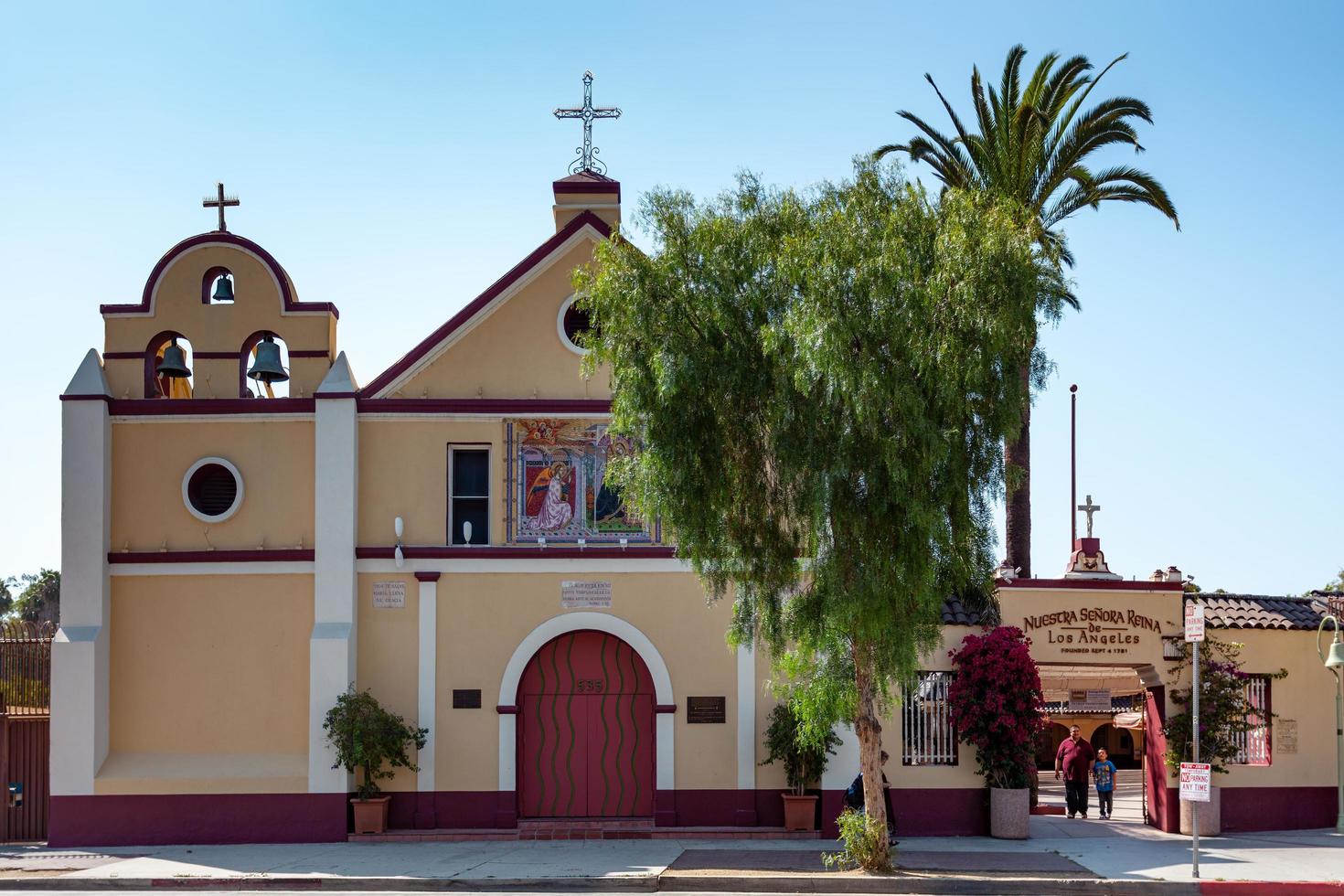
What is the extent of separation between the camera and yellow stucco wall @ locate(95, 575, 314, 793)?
19.5 metres

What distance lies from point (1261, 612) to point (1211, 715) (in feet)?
7.08

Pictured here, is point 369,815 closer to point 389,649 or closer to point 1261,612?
point 389,649

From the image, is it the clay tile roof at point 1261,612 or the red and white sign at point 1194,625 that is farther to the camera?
the clay tile roof at point 1261,612

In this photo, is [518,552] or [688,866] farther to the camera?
[518,552]

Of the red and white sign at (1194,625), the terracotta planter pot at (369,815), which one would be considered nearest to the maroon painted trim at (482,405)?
the terracotta planter pot at (369,815)

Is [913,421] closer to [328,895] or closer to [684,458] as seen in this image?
[684,458]

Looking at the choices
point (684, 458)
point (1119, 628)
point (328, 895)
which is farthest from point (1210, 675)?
point (328, 895)

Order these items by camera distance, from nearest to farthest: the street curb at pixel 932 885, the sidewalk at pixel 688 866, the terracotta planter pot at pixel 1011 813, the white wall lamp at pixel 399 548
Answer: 1. the street curb at pixel 932 885
2. the sidewalk at pixel 688 866
3. the terracotta planter pot at pixel 1011 813
4. the white wall lamp at pixel 399 548

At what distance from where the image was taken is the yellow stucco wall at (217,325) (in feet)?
66.2

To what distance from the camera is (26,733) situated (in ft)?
64.6

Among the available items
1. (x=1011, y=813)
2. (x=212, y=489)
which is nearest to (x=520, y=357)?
(x=212, y=489)

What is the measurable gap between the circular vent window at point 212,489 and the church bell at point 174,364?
1321mm

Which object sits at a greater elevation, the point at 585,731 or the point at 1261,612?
the point at 1261,612

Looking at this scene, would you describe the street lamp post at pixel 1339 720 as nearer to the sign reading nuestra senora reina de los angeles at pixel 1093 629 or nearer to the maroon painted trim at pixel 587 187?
the sign reading nuestra senora reina de los angeles at pixel 1093 629
